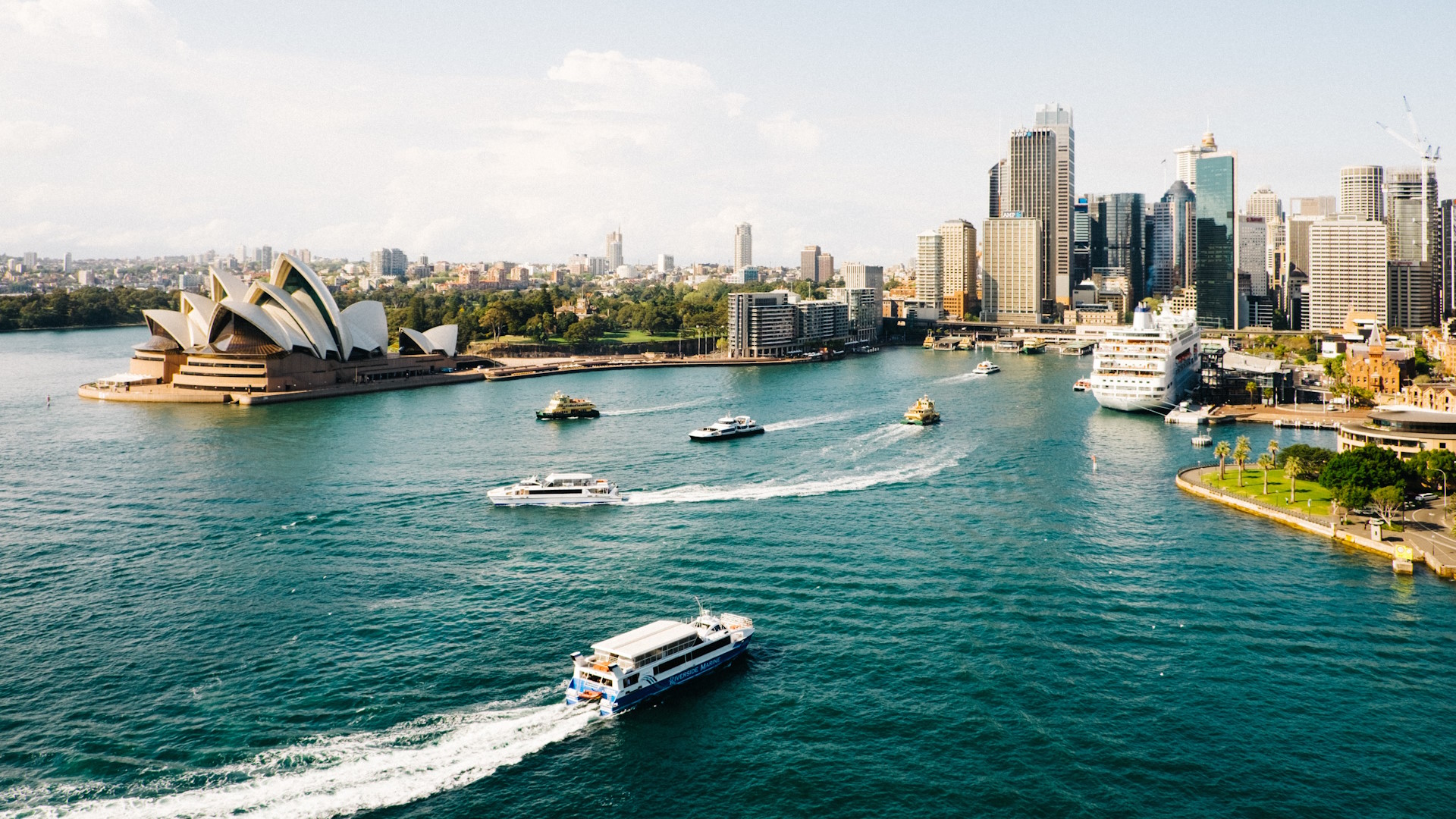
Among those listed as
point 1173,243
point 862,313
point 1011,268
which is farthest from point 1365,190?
point 862,313

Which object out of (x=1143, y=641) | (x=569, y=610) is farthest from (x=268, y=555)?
(x=1143, y=641)

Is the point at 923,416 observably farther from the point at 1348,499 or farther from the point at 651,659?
the point at 651,659

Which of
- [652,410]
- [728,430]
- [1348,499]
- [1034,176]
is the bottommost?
[1348,499]

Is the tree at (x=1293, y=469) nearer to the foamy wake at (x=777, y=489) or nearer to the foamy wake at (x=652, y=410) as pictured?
the foamy wake at (x=777, y=489)

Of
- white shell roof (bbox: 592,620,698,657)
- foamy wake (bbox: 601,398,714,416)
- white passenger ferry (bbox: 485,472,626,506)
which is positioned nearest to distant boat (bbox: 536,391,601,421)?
foamy wake (bbox: 601,398,714,416)

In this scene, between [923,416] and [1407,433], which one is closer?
[1407,433]

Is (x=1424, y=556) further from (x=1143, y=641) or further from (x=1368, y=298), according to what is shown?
(x=1368, y=298)
